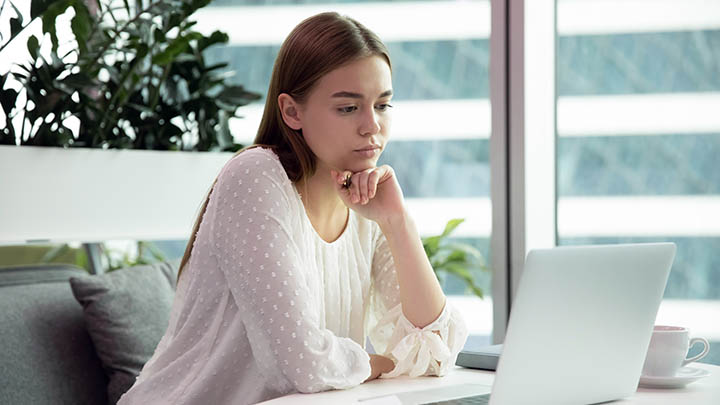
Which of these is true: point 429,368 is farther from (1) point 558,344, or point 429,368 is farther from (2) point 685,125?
(2) point 685,125

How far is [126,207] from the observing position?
246cm

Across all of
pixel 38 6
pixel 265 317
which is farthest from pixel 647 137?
pixel 38 6

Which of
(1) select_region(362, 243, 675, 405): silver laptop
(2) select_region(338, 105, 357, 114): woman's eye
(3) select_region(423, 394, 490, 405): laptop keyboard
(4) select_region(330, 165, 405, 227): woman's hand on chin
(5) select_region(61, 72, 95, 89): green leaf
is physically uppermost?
(5) select_region(61, 72, 95, 89): green leaf

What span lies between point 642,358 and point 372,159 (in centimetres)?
64

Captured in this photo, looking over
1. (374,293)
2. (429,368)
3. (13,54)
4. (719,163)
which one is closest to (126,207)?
(13,54)

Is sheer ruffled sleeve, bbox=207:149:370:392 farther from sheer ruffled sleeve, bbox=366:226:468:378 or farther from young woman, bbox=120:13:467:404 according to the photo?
sheer ruffled sleeve, bbox=366:226:468:378

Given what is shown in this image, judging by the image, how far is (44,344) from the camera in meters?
1.99

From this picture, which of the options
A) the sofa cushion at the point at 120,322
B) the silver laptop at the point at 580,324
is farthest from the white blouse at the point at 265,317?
the sofa cushion at the point at 120,322

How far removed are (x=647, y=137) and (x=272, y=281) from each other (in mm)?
1764

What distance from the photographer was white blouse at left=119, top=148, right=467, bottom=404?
4.72 feet

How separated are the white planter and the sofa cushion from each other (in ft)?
0.62

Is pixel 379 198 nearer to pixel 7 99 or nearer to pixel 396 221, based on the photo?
pixel 396 221

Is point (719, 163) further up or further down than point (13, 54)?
further down

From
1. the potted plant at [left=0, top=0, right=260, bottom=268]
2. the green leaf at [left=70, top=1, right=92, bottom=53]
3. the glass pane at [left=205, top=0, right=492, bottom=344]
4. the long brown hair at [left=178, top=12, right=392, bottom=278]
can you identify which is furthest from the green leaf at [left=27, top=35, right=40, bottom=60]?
the glass pane at [left=205, top=0, right=492, bottom=344]
